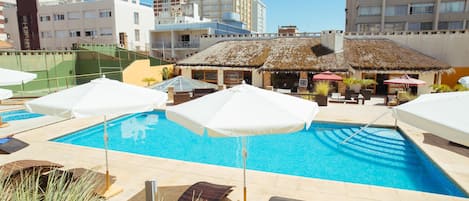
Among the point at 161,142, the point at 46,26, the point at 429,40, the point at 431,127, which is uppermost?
the point at 46,26

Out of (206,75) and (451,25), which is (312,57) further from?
(451,25)

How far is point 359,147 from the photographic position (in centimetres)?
1078

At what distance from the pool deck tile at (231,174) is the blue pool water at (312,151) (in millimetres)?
569

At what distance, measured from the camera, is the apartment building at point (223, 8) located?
98500 millimetres

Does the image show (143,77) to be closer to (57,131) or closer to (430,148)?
(57,131)

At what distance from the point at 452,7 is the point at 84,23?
171ft

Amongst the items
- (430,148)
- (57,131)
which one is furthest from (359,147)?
(57,131)

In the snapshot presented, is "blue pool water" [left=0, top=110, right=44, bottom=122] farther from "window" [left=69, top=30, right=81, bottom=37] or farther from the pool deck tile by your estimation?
"window" [left=69, top=30, right=81, bottom=37]

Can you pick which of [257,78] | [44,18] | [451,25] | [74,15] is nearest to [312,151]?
[257,78]

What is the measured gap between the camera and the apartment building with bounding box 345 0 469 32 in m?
39.9

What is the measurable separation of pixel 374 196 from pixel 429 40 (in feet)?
79.1

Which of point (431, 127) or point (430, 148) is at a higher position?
point (431, 127)

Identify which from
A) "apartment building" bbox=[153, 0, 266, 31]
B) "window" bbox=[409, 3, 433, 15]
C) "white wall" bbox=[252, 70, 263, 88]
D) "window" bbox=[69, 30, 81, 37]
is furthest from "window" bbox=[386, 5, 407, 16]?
"apartment building" bbox=[153, 0, 266, 31]

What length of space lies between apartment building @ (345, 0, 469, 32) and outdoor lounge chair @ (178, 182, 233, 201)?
44.8m
